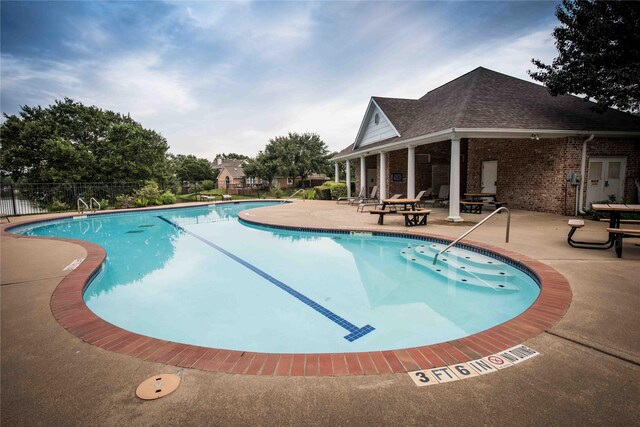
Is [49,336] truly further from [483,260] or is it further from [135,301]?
[483,260]

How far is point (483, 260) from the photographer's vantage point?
627 centimetres

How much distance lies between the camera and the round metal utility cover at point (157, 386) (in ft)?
6.74

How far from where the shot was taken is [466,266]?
6.28 metres

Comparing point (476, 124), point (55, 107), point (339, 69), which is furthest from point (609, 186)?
point (55, 107)

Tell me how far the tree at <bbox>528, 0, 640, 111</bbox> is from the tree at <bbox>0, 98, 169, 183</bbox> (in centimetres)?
2738

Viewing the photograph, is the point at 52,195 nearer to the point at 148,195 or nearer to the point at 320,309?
the point at 148,195

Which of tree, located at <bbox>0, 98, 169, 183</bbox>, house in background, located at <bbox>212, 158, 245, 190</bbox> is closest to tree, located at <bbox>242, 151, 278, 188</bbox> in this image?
tree, located at <bbox>0, 98, 169, 183</bbox>

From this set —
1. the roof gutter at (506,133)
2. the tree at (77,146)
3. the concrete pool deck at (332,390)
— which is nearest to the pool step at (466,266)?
the concrete pool deck at (332,390)

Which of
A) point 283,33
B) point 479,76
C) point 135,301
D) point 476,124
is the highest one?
point 283,33

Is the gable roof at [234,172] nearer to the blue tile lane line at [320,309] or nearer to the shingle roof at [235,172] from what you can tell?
the shingle roof at [235,172]

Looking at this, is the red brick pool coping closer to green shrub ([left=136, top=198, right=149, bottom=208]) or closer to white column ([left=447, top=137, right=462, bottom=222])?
white column ([left=447, top=137, right=462, bottom=222])

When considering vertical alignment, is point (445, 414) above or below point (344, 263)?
above

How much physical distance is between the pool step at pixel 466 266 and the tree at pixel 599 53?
8582 mm

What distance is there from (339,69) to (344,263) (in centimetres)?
1311
